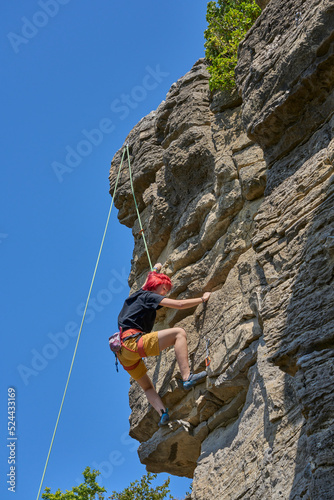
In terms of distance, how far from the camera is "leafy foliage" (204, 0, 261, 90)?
36.3 ft

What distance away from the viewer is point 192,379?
31.0ft

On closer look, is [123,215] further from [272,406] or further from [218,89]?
[272,406]

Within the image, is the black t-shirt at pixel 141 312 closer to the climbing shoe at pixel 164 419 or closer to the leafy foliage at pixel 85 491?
the climbing shoe at pixel 164 419

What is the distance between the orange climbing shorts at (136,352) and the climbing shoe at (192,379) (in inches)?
23.5

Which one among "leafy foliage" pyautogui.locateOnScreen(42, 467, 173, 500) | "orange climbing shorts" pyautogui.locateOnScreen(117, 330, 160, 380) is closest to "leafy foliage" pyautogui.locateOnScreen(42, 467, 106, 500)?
"leafy foliage" pyautogui.locateOnScreen(42, 467, 173, 500)

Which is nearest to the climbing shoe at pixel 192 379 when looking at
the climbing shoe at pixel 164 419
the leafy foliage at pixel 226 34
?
the climbing shoe at pixel 164 419

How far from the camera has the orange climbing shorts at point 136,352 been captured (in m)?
9.48

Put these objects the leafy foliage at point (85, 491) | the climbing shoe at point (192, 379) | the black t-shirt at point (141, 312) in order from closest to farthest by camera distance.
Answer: the climbing shoe at point (192, 379) → the black t-shirt at point (141, 312) → the leafy foliage at point (85, 491)

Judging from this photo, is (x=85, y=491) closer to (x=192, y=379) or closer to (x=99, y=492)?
(x=99, y=492)

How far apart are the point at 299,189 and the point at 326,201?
2.28ft

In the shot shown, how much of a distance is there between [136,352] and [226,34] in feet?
19.3

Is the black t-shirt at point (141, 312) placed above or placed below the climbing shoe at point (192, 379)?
above

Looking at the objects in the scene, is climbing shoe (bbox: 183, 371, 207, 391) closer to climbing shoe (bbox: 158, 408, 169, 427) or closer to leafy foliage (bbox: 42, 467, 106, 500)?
climbing shoe (bbox: 158, 408, 169, 427)

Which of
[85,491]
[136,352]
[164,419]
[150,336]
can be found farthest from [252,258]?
[85,491]
